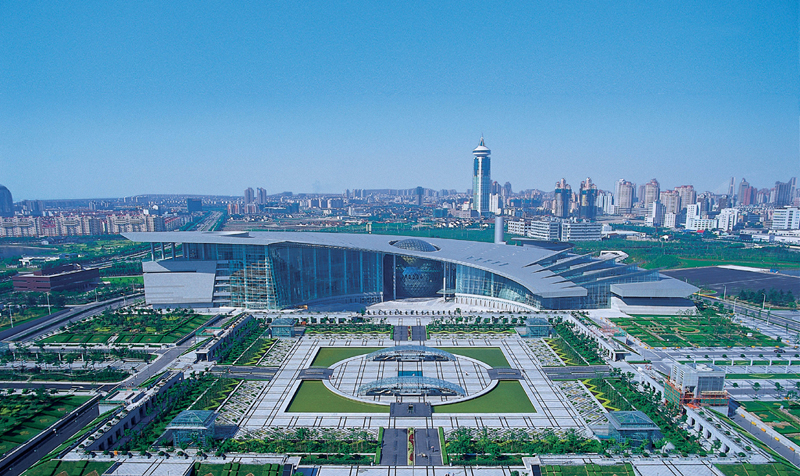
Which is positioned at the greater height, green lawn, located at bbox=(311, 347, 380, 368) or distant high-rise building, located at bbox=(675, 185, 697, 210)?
distant high-rise building, located at bbox=(675, 185, 697, 210)

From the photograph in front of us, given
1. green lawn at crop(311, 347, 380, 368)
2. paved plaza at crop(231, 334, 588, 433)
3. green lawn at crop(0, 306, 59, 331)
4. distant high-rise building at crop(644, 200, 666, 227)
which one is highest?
distant high-rise building at crop(644, 200, 666, 227)

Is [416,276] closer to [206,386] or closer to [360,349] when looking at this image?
[360,349]

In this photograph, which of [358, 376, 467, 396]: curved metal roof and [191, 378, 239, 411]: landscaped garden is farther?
[358, 376, 467, 396]: curved metal roof

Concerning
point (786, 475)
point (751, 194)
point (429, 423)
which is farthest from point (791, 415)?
point (751, 194)

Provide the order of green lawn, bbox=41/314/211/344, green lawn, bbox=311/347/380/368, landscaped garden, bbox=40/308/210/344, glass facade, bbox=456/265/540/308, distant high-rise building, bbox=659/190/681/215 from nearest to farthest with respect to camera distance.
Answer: green lawn, bbox=311/347/380/368 < green lawn, bbox=41/314/211/344 < landscaped garden, bbox=40/308/210/344 < glass facade, bbox=456/265/540/308 < distant high-rise building, bbox=659/190/681/215

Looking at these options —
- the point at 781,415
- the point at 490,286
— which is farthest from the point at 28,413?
the point at 781,415

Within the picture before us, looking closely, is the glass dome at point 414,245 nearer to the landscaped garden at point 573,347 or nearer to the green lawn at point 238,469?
the landscaped garden at point 573,347

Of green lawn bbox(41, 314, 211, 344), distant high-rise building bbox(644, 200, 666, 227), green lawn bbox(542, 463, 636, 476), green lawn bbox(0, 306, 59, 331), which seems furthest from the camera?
distant high-rise building bbox(644, 200, 666, 227)

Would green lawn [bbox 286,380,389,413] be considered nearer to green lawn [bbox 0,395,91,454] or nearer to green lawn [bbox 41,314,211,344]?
green lawn [bbox 0,395,91,454]

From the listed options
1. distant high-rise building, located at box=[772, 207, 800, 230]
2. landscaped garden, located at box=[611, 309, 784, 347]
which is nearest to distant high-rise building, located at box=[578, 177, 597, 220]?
distant high-rise building, located at box=[772, 207, 800, 230]
